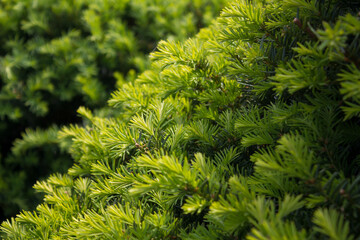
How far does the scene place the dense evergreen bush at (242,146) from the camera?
0.63 metres

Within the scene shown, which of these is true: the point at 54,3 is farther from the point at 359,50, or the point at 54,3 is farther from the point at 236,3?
the point at 359,50

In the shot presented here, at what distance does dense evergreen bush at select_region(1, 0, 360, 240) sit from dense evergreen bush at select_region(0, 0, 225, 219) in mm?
1290

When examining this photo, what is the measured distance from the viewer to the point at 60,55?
233 cm

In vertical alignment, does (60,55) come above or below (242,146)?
above

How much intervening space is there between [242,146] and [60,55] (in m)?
1.90

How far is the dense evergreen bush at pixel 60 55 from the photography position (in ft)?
7.44

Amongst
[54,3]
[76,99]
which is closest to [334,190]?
[76,99]

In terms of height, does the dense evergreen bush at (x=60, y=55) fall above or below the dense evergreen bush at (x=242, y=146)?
above

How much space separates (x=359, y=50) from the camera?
2.21 feet

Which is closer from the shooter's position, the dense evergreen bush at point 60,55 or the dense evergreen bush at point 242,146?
the dense evergreen bush at point 242,146

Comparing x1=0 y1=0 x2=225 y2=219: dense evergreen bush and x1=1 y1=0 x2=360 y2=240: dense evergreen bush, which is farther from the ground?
x1=0 y1=0 x2=225 y2=219: dense evergreen bush

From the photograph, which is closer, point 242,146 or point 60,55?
point 242,146

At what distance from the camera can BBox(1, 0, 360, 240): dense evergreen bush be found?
628 mm

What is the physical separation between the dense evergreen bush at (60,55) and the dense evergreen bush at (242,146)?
1.29 m
